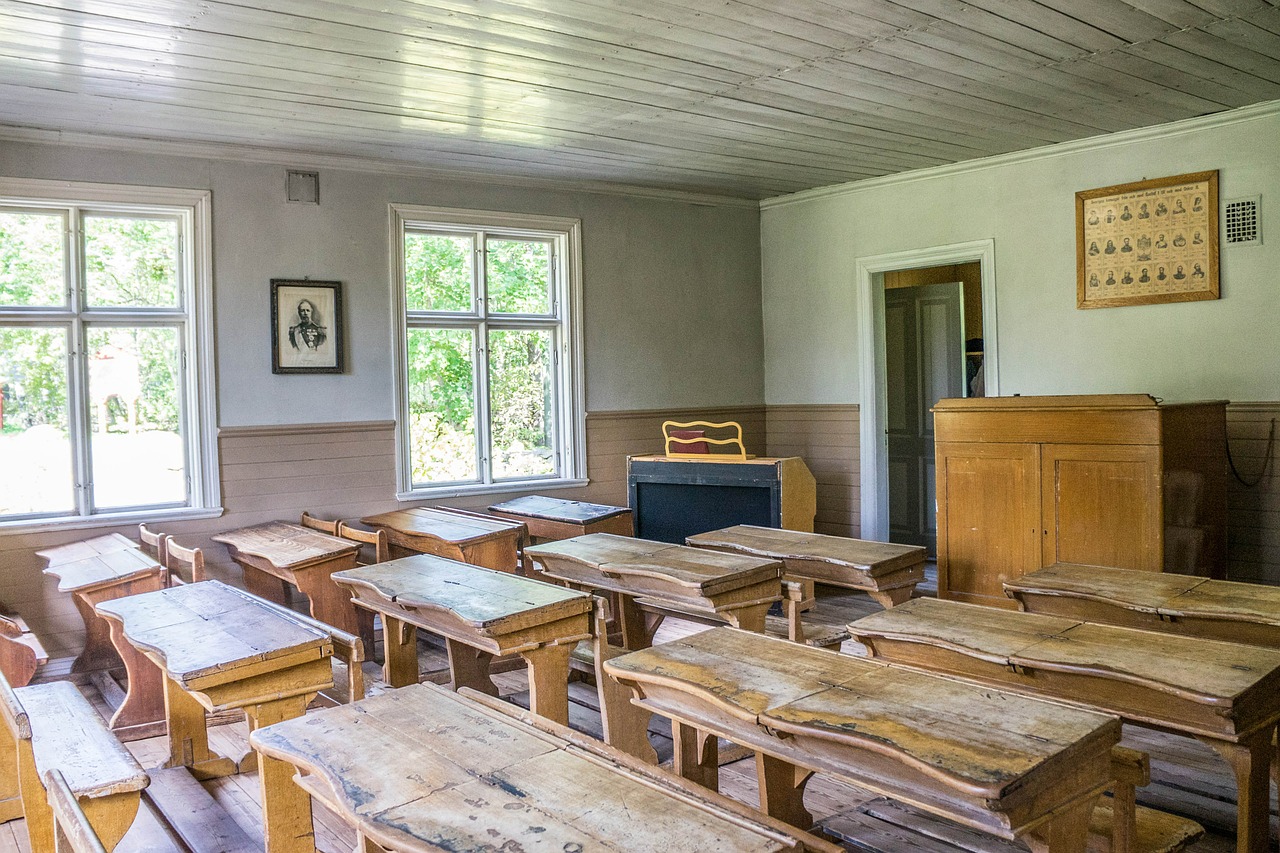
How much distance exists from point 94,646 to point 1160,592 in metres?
4.90

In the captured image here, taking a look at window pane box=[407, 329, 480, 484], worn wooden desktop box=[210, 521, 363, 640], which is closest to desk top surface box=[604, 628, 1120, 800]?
worn wooden desktop box=[210, 521, 363, 640]

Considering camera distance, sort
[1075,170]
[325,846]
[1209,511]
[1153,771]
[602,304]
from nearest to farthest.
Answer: [325,846], [1153,771], [1209,511], [1075,170], [602,304]

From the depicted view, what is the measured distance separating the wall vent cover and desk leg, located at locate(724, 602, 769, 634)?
3972 millimetres

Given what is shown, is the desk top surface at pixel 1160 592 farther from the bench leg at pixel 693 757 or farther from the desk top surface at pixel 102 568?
the desk top surface at pixel 102 568

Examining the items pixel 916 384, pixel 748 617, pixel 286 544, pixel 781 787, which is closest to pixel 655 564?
pixel 748 617

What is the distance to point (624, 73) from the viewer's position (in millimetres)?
4461

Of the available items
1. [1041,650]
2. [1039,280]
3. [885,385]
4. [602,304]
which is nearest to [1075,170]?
[1039,280]

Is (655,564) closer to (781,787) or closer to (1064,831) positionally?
(781,787)

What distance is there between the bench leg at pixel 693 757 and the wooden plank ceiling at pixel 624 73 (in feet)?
8.54

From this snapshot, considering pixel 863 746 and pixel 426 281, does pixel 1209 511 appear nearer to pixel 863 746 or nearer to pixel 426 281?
pixel 863 746

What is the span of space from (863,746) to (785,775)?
62 centimetres

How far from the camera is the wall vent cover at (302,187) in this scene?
19.0 feet

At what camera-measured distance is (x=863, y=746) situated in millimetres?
1794

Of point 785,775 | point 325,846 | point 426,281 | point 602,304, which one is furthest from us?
point 602,304
